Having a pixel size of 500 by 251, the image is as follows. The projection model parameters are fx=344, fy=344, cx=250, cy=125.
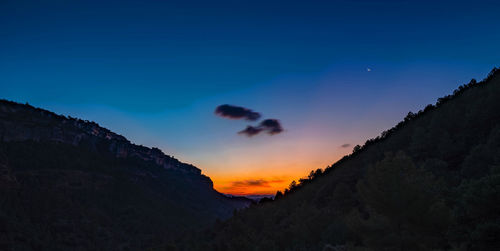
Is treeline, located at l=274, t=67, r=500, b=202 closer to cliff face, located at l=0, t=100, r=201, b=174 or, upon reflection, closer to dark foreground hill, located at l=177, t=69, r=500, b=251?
dark foreground hill, located at l=177, t=69, r=500, b=251

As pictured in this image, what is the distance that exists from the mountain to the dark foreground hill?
5171cm

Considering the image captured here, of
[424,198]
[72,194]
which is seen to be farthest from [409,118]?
[72,194]

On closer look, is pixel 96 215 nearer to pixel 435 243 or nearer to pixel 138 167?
pixel 138 167

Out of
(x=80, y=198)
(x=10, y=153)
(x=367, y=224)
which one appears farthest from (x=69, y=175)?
(x=367, y=224)

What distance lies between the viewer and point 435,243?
15516mm

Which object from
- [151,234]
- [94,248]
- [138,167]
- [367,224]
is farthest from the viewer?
[138,167]

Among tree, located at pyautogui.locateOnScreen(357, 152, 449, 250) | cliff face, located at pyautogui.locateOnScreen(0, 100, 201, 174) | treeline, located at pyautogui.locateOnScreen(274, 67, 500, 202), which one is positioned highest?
cliff face, located at pyautogui.locateOnScreen(0, 100, 201, 174)

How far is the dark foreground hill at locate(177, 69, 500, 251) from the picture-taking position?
1359 cm

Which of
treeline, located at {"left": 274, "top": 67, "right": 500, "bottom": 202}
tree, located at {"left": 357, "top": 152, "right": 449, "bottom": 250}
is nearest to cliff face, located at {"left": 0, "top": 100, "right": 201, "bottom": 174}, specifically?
treeline, located at {"left": 274, "top": 67, "right": 500, "bottom": 202}

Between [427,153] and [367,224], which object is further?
[427,153]

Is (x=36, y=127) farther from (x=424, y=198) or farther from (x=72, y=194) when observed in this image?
(x=424, y=198)

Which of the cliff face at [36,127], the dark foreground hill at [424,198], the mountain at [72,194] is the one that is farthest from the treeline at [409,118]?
the cliff face at [36,127]

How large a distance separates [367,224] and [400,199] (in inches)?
84.8

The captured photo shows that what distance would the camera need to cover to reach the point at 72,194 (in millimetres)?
123438
